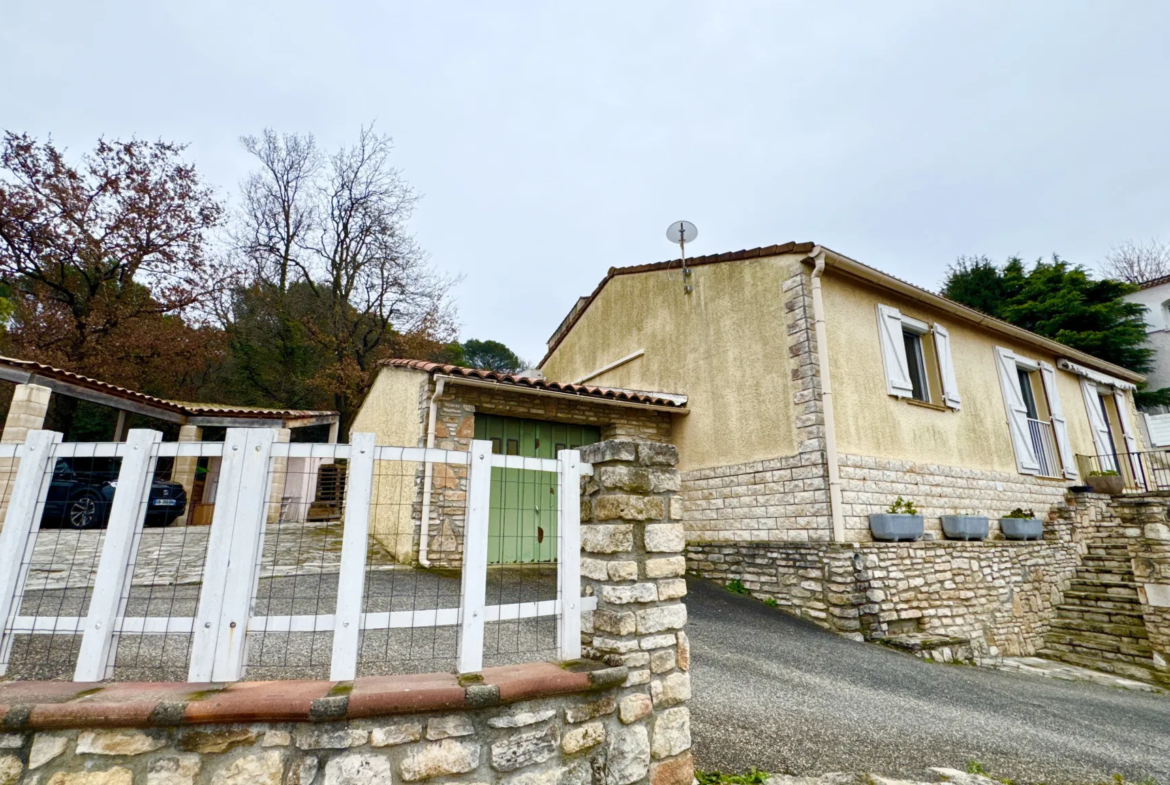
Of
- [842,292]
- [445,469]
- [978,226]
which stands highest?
[978,226]

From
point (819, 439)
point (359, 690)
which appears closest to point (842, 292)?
point (819, 439)

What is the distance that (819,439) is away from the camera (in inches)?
248

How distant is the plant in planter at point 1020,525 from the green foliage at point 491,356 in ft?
65.6

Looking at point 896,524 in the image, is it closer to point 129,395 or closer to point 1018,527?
point 1018,527

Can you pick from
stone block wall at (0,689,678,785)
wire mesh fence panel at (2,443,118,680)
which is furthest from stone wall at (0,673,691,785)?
wire mesh fence panel at (2,443,118,680)

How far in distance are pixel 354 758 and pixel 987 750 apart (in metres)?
3.69

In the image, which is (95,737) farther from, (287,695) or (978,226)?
(978,226)

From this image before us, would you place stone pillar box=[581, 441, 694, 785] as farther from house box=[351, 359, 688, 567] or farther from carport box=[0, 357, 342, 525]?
carport box=[0, 357, 342, 525]

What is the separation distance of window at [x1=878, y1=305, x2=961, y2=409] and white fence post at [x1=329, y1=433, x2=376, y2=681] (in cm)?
742

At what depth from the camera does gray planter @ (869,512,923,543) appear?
623 cm

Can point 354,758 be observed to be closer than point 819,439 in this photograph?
Yes

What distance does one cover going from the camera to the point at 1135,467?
10992 millimetres

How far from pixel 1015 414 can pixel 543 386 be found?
27.2 feet

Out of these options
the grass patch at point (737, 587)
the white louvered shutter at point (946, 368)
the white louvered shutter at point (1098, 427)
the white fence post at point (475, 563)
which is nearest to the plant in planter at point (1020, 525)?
the white louvered shutter at point (946, 368)
